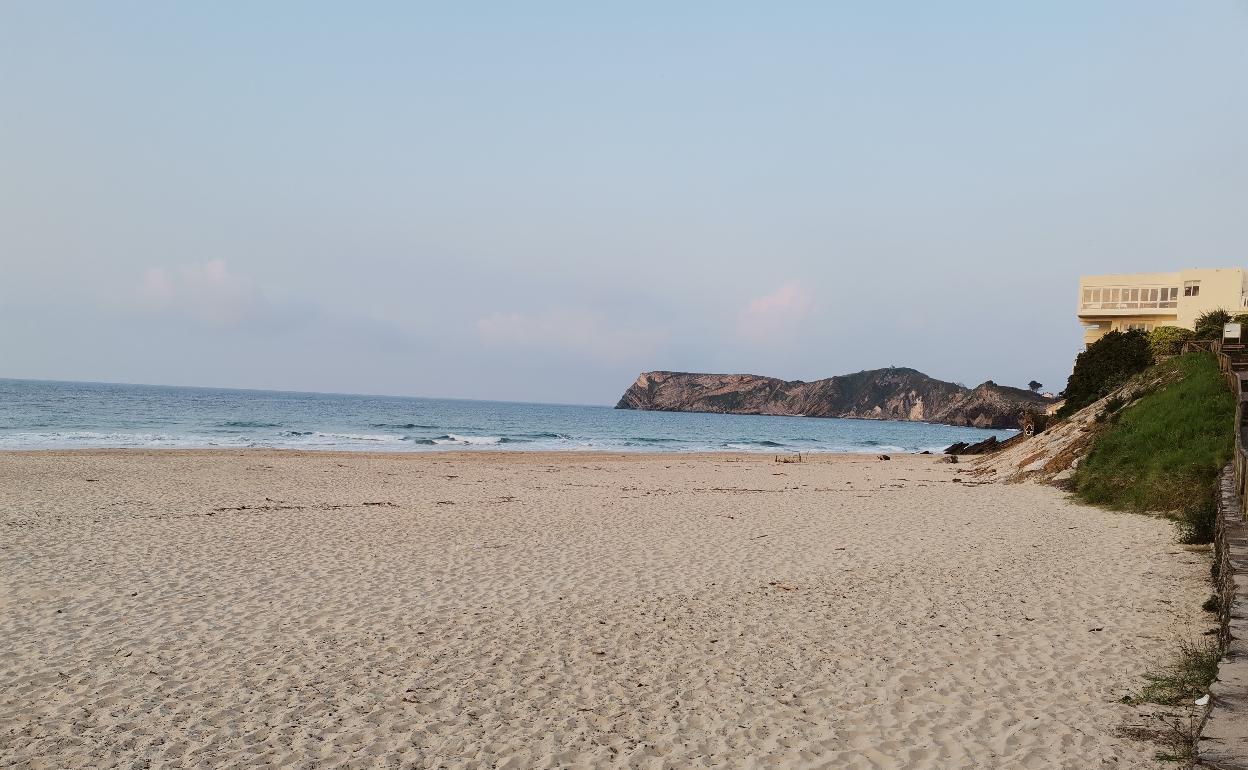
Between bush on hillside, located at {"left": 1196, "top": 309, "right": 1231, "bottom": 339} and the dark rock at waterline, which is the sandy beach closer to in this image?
the dark rock at waterline

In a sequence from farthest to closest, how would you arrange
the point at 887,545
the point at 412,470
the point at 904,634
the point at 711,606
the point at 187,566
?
the point at 412,470 < the point at 887,545 < the point at 187,566 < the point at 711,606 < the point at 904,634

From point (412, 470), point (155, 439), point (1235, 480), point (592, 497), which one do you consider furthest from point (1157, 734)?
point (155, 439)

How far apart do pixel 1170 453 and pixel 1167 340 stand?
2417 cm

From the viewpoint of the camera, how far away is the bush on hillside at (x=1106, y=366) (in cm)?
3272

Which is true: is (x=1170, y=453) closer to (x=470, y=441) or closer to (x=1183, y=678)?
(x=1183, y=678)

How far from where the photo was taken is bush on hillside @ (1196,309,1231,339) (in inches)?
1511

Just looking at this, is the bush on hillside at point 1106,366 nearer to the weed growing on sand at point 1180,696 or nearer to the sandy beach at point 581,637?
the sandy beach at point 581,637

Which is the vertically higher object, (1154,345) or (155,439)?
(1154,345)

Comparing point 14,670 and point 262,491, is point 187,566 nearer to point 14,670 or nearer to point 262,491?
point 14,670

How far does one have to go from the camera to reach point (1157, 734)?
17.5 ft

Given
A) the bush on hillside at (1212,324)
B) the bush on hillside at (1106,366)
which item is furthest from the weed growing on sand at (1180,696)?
the bush on hillside at (1212,324)

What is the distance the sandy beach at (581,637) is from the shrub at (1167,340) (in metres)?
24.1

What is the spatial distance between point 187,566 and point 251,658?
4.66 meters

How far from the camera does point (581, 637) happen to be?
7.66 meters
